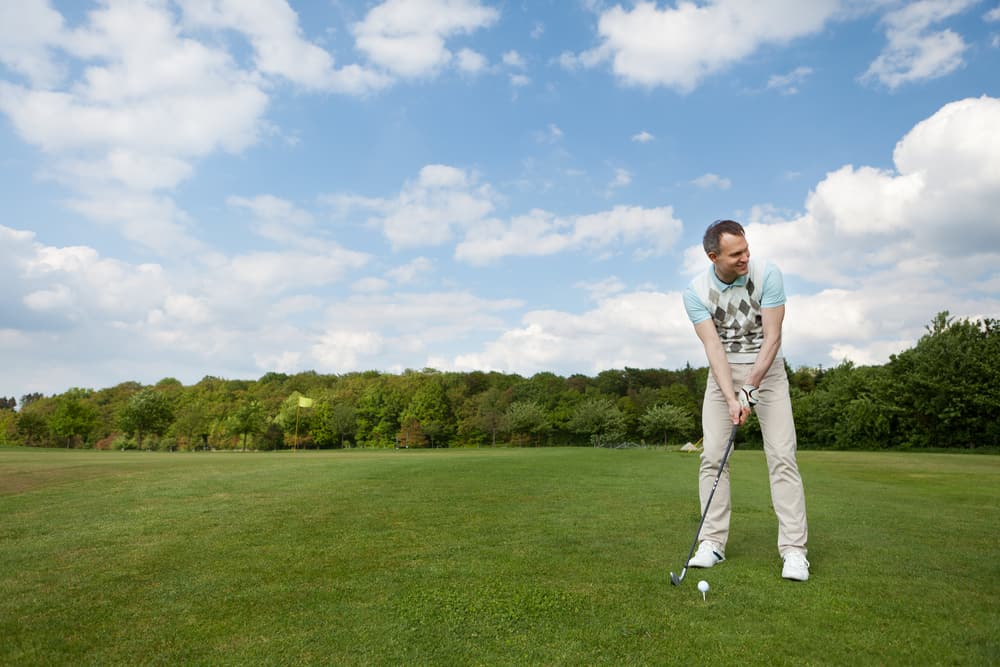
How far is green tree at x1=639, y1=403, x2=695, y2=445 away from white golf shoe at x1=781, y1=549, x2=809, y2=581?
242 ft

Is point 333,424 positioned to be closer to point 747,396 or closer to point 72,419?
point 72,419

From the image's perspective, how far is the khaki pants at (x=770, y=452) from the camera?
5.12 metres

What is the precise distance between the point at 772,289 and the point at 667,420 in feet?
243

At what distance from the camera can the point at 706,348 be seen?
18.1 ft

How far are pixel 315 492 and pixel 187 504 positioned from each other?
2.16 m

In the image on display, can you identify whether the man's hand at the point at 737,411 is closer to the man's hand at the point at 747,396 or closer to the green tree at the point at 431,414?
the man's hand at the point at 747,396

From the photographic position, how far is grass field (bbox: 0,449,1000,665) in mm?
3100

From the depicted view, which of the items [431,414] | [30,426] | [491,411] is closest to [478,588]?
[491,411]

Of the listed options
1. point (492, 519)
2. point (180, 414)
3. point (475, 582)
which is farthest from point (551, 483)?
point (180, 414)

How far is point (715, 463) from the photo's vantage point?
219 inches

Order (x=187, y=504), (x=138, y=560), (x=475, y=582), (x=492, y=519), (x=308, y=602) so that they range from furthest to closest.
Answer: (x=187, y=504) → (x=492, y=519) → (x=138, y=560) → (x=475, y=582) → (x=308, y=602)

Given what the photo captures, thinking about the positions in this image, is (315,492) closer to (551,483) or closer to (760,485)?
(551,483)

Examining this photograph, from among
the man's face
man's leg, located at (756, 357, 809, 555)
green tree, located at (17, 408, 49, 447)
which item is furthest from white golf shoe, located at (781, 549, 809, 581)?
green tree, located at (17, 408, 49, 447)

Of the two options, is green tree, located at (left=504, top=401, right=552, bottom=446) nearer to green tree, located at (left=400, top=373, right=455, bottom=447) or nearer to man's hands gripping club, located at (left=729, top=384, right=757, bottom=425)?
green tree, located at (left=400, top=373, right=455, bottom=447)
